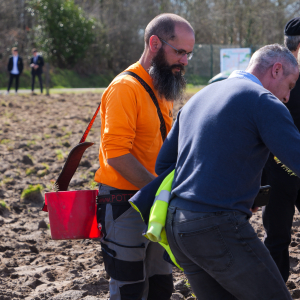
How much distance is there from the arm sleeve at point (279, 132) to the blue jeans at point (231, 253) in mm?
332

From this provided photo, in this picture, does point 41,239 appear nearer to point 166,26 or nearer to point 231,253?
point 166,26

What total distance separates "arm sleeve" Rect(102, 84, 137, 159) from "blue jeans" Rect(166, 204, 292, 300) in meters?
0.68

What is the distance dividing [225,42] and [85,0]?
11.3 meters

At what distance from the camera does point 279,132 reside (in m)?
1.72

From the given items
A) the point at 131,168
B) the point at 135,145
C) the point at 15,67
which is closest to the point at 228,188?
the point at 131,168

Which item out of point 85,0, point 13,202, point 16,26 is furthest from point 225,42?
point 13,202

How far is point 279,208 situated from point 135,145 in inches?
47.8

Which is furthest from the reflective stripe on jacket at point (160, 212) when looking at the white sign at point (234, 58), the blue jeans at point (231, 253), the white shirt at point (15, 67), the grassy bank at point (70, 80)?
the grassy bank at point (70, 80)

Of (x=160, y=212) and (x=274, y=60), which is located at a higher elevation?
(x=274, y=60)

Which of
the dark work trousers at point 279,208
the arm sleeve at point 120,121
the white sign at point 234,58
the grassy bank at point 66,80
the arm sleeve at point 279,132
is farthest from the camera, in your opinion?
the grassy bank at point 66,80

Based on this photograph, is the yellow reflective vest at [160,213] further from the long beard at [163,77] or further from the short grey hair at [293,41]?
the short grey hair at [293,41]

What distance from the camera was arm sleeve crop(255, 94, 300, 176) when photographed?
5.62 feet

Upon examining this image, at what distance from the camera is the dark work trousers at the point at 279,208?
10.1 ft

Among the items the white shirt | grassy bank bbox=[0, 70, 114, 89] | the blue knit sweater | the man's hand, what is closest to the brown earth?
the man's hand
